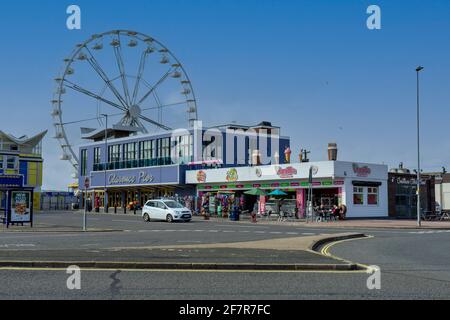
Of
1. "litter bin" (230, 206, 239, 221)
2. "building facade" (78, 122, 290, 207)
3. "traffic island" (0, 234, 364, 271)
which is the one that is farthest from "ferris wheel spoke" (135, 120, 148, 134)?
"traffic island" (0, 234, 364, 271)

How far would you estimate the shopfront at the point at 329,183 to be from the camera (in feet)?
155

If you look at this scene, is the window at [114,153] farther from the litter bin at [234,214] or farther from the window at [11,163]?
the litter bin at [234,214]

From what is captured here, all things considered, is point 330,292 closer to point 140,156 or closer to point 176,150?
point 176,150

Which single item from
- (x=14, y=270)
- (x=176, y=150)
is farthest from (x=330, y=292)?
(x=176, y=150)

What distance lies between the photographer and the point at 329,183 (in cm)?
4769

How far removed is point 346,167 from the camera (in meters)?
47.2

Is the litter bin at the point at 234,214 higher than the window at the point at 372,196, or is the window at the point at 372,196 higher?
the window at the point at 372,196

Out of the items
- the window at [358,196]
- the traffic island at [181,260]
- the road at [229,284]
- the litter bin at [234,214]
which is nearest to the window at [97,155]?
the litter bin at [234,214]

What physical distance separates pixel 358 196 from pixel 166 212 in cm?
1690

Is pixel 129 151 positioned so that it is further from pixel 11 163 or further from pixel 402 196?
pixel 402 196

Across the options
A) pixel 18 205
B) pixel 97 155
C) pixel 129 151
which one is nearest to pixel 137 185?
pixel 129 151

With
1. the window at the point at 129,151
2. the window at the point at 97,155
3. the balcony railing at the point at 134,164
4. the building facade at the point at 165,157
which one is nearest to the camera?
the building facade at the point at 165,157

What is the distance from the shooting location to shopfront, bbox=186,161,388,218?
47156 mm

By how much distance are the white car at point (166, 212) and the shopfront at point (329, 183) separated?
11439 mm
